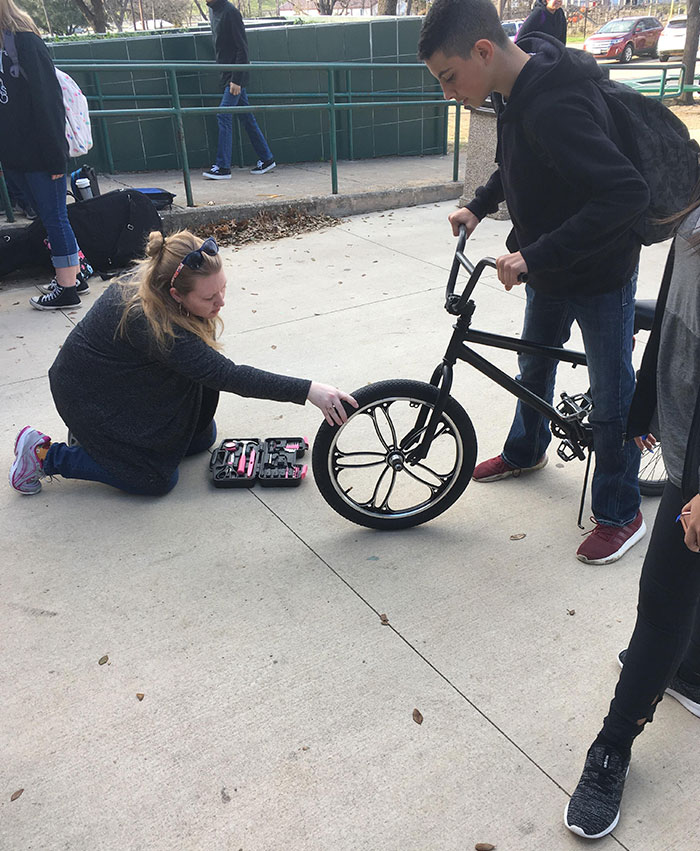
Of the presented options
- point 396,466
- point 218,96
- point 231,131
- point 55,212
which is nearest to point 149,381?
point 396,466

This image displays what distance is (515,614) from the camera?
8.48 feet

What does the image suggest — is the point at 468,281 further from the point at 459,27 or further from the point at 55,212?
the point at 55,212

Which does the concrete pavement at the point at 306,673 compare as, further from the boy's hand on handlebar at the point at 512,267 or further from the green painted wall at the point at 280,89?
the green painted wall at the point at 280,89

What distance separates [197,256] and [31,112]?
9.07 ft

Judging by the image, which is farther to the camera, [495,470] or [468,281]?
[495,470]

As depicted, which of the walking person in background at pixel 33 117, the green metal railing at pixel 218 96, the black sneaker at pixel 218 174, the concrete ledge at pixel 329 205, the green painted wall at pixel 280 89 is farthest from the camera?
the green painted wall at pixel 280 89

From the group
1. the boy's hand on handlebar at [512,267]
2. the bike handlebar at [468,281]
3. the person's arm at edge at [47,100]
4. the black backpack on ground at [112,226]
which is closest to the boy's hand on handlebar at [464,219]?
the bike handlebar at [468,281]

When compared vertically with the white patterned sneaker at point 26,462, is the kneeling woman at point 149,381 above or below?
above

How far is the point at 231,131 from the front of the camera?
8.36 metres

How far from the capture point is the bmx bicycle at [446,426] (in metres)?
2.74

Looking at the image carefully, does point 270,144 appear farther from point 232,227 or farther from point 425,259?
point 425,259

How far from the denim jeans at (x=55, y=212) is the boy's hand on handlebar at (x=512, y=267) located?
363cm

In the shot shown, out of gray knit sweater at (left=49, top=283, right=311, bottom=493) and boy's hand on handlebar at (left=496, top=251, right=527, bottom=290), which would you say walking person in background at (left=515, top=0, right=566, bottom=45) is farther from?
gray knit sweater at (left=49, top=283, right=311, bottom=493)

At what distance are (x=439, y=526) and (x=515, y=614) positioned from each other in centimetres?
58
